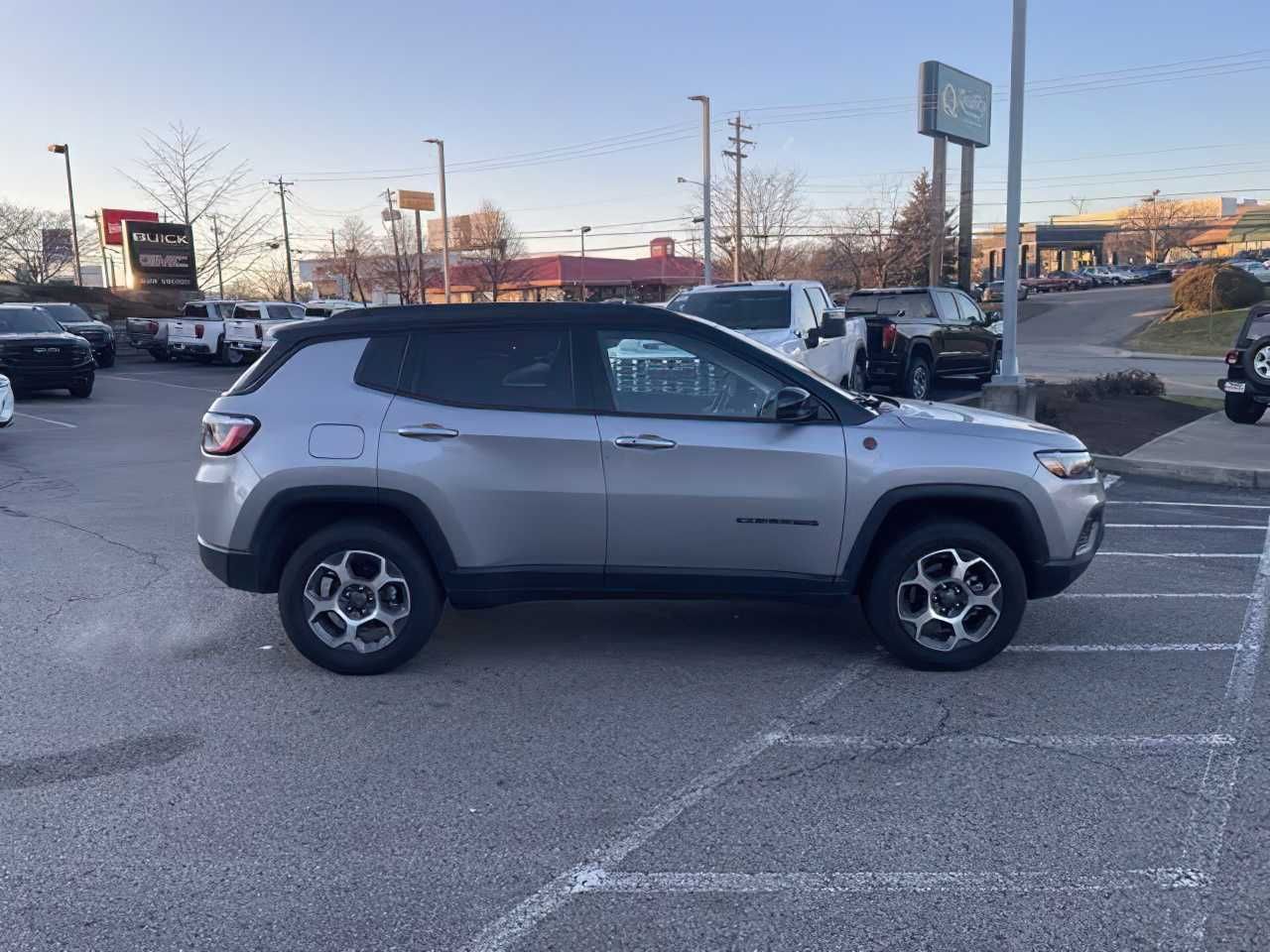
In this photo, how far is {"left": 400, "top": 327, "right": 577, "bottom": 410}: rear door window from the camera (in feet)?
17.7

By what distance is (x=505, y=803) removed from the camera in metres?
4.08

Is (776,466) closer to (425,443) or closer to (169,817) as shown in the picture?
(425,443)

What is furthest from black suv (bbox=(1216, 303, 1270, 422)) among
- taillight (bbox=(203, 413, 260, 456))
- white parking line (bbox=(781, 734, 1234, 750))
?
taillight (bbox=(203, 413, 260, 456))

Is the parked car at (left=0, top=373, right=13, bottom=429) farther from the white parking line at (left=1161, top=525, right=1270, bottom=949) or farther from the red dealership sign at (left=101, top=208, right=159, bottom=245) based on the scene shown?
the red dealership sign at (left=101, top=208, right=159, bottom=245)

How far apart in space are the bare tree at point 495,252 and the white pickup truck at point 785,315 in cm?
4630

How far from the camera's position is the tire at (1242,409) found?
14250 mm

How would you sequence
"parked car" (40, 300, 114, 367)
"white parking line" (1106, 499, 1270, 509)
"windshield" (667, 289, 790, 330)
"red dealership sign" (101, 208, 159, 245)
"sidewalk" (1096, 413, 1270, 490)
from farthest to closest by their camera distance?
1. "red dealership sign" (101, 208, 159, 245)
2. "parked car" (40, 300, 114, 367)
3. "windshield" (667, 289, 790, 330)
4. "sidewalk" (1096, 413, 1270, 490)
5. "white parking line" (1106, 499, 1270, 509)

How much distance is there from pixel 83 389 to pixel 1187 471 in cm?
1940

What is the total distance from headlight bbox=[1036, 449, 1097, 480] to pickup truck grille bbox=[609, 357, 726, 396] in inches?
65.1

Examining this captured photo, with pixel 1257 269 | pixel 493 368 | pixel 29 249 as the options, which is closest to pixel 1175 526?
pixel 493 368

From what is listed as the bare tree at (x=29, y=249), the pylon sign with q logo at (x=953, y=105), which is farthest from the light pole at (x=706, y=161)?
the bare tree at (x=29, y=249)

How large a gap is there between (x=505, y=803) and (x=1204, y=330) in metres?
39.2

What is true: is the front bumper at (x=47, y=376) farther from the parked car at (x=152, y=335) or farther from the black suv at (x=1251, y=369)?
the black suv at (x=1251, y=369)

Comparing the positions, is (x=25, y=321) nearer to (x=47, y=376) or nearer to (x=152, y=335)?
(x=47, y=376)
